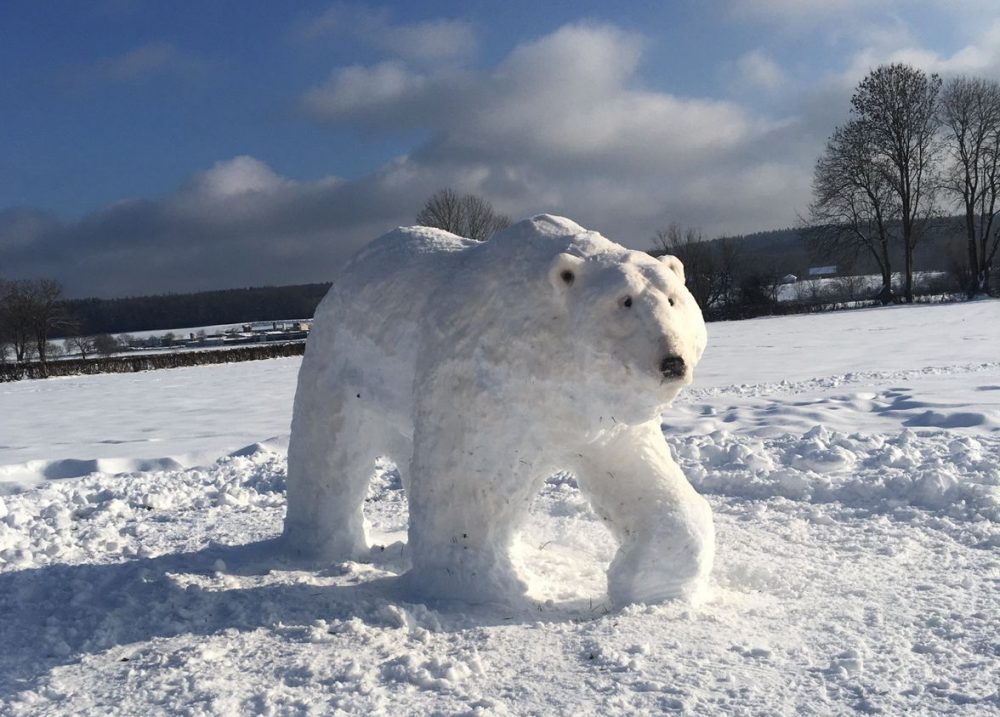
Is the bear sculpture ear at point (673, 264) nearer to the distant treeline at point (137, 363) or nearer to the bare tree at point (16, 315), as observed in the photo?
the distant treeline at point (137, 363)

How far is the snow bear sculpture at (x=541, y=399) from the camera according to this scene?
2.69 meters

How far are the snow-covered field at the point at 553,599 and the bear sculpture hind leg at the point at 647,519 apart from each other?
10 cm

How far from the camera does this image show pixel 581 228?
10.2ft

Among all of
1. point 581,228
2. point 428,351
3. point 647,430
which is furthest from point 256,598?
point 581,228

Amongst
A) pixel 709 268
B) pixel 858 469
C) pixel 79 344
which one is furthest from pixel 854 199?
pixel 79 344

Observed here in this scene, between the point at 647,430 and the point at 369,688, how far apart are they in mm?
1385

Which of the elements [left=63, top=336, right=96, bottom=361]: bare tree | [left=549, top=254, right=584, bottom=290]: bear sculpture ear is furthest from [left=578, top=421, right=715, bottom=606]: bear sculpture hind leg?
[left=63, top=336, right=96, bottom=361]: bare tree

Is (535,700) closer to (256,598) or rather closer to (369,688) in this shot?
(369,688)

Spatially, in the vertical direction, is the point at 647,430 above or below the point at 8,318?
below

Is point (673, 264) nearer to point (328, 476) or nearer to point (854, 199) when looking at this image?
point (328, 476)

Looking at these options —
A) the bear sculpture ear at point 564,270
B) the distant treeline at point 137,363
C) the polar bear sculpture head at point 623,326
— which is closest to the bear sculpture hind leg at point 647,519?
the polar bear sculpture head at point 623,326

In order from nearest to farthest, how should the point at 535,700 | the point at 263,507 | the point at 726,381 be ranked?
the point at 535,700 < the point at 263,507 < the point at 726,381

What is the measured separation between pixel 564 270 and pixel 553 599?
1342 millimetres

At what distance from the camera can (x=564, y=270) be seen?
279 centimetres
